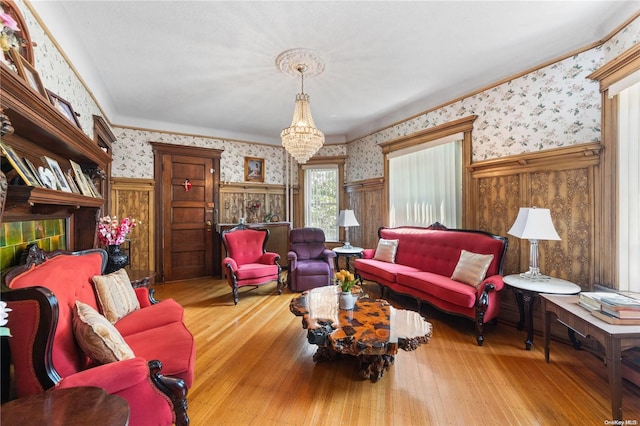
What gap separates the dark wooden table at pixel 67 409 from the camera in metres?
0.91

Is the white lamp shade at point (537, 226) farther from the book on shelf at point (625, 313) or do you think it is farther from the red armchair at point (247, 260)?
the red armchair at point (247, 260)

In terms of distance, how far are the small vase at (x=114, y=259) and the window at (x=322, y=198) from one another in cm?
364

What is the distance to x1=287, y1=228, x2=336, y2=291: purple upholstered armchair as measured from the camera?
418 centimetres

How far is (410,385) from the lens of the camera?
6.48 ft

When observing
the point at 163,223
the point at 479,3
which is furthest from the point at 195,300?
the point at 479,3

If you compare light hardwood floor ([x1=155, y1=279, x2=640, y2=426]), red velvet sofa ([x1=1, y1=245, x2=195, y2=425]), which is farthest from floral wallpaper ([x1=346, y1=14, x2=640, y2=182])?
red velvet sofa ([x1=1, y1=245, x2=195, y2=425])

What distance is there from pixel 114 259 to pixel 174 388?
202 centimetres

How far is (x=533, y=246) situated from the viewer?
2.63 metres

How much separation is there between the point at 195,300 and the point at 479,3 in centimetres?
459

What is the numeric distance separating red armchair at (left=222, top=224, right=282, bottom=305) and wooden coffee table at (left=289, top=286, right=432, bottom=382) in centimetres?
153

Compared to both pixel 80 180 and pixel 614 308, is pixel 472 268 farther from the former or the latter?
pixel 80 180

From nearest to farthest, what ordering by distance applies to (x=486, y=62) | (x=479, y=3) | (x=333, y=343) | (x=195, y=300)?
1. (x=333, y=343)
2. (x=479, y=3)
3. (x=486, y=62)
4. (x=195, y=300)

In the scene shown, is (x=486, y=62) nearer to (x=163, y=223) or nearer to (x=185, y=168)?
(x=185, y=168)

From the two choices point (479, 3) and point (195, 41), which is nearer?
point (479, 3)
